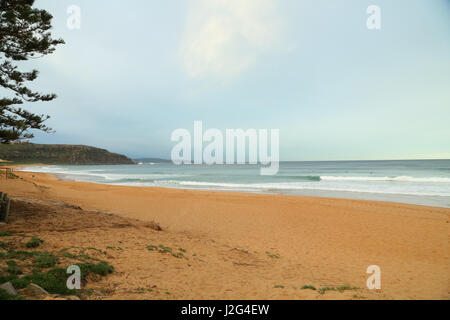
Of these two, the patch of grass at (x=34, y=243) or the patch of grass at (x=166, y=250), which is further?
the patch of grass at (x=166, y=250)

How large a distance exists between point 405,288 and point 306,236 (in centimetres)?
482

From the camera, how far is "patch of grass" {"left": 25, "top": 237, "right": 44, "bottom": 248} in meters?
5.54

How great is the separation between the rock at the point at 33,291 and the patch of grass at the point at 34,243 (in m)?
2.71

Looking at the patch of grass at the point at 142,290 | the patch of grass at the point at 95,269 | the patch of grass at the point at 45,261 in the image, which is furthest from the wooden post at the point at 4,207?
the patch of grass at the point at 142,290

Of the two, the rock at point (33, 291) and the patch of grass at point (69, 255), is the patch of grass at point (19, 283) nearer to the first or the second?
the rock at point (33, 291)

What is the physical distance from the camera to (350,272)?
639cm

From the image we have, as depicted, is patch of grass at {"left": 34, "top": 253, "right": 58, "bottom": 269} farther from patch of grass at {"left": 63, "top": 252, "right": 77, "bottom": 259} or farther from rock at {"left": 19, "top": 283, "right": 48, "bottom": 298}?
rock at {"left": 19, "top": 283, "right": 48, "bottom": 298}

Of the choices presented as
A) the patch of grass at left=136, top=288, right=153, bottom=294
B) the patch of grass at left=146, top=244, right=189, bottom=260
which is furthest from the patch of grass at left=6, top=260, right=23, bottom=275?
the patch of grass at left=146, top=244, right=189, bottom=260

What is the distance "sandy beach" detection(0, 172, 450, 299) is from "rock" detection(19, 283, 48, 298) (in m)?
0.80

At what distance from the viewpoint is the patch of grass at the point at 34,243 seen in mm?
5545

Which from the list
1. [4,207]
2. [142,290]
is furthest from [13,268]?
[4,207]
